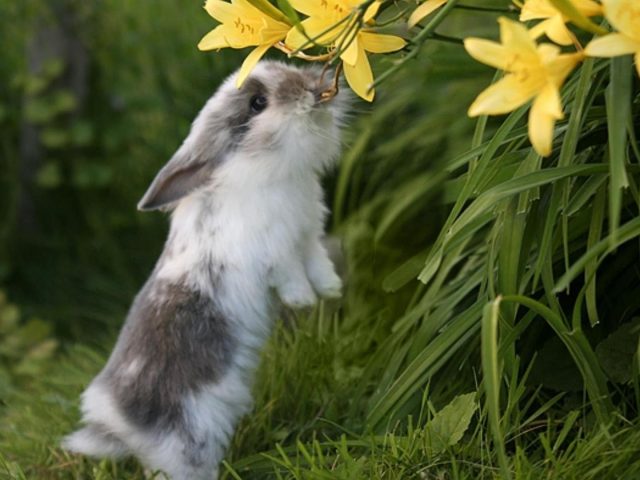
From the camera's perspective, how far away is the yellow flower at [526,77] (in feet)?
6.05

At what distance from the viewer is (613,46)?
185cm

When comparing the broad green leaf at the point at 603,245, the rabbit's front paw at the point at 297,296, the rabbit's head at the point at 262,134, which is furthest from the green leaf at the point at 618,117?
the rabbit's front paw at the point at 297,296

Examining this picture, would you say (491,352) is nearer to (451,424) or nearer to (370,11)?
(451,424)

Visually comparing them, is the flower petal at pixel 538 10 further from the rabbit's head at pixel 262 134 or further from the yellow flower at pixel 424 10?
the rabbit's head at pixel 262 134

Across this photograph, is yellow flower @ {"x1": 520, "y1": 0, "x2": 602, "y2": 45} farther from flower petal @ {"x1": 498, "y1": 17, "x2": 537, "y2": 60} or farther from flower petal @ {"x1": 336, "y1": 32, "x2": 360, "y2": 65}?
flower petal @ {"x1": 336, "y1": 32, "x2": 360, "y2": 65}

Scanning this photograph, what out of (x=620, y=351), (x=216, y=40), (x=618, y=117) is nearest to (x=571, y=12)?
(x=618, y=117)

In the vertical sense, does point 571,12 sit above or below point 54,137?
above

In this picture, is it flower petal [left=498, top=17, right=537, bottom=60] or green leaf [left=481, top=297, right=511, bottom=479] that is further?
green leaf [left=481, top=297, right=511, bottom=479]

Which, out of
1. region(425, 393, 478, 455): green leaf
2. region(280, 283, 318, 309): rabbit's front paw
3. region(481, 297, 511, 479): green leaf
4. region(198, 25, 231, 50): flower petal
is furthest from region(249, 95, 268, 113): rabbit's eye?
region(481, 297, 511, 479): green leaf

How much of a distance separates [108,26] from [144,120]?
47 cm

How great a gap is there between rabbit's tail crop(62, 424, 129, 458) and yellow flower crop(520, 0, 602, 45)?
1.37m

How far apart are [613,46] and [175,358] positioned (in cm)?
124

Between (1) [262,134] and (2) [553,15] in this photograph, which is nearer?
(2) [553,15]

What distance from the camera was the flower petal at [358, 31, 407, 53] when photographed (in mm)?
2258
